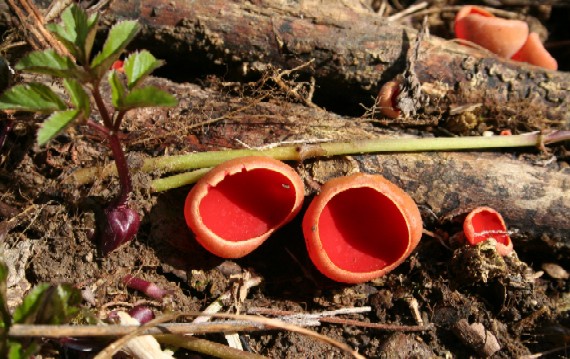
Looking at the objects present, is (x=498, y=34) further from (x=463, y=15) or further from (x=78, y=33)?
(x=78, y=33)

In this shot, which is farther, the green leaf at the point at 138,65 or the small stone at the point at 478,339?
the small stone at the point at 478,339

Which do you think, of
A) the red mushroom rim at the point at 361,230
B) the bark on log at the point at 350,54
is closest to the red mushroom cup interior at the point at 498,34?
the bark on log at the point at 350,54

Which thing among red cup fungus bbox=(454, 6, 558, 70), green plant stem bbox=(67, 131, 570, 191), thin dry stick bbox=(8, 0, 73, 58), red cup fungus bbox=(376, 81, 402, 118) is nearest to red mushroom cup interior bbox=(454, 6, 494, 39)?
red cup fungus bbox=(454, 6, 558, 70)

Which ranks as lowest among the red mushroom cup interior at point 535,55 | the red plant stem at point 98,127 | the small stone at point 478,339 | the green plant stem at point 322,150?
the small stone at point 478,339

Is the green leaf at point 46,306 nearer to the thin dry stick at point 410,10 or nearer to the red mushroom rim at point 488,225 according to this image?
the red mushroom rim at point 488,225


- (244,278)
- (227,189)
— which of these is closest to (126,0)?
(227,189)

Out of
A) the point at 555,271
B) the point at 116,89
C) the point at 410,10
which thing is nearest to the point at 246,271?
the point at 116,89

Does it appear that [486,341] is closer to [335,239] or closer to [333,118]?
[335,239]

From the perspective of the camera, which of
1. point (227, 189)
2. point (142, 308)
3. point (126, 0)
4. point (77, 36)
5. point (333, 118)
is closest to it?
point (77, 36)
